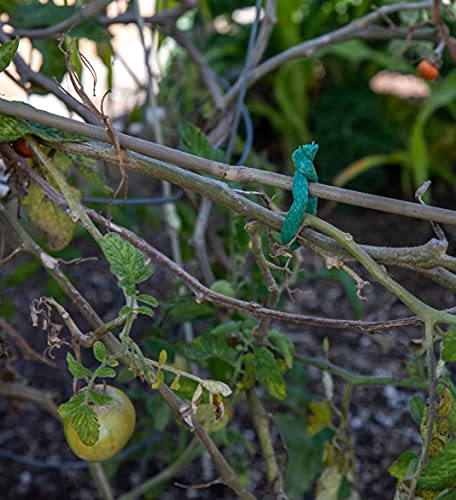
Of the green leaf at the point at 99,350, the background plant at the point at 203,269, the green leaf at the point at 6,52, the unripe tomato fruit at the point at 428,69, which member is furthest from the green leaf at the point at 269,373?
the unripe tomato fruit at the point at 428,69

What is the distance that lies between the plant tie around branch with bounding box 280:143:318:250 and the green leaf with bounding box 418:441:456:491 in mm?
211

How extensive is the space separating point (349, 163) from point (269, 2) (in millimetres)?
1614

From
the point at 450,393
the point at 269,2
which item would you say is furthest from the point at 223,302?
the point at 269,2

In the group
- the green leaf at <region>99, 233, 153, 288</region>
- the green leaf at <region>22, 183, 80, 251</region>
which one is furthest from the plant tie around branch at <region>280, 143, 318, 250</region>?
the green leaf at <region>22, 183, 80, 251</region>

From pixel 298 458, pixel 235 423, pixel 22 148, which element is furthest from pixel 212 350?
pixel 235 423

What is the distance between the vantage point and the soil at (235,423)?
1467mm

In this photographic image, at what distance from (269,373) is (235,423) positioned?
0.81 m

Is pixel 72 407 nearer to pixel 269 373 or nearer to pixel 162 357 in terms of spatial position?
pixel 162 357

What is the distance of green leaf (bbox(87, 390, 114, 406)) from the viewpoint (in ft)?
2.20

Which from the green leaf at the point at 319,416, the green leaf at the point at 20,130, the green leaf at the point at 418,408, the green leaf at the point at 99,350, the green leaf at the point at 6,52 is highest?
the green leaf at the point at 6,52

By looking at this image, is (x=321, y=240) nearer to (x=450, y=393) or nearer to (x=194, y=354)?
(x=450, y=393)

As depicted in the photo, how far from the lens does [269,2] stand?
117 cm

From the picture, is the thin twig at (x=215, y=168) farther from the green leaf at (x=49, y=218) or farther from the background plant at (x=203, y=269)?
the green leaf at (x=49, y=218)

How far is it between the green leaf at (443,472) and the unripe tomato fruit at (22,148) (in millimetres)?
485
